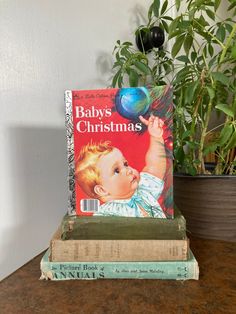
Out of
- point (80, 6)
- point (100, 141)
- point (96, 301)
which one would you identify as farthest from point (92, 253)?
point (80, 6)

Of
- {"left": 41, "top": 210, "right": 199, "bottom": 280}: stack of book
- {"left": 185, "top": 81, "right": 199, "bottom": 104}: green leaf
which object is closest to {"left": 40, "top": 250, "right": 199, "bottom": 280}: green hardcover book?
{"left": 41, "top": 210, "right": 199, "bottom": 280}: stack of book

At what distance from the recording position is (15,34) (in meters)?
0.61

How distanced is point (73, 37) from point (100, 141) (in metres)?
0.36

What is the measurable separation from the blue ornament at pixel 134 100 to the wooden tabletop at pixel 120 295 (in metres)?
0.30

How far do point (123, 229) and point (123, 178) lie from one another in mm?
92

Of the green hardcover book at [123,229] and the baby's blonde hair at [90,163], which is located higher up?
the baby's blonde hair at [90,163]

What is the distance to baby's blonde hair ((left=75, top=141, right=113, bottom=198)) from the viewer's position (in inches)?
21.9

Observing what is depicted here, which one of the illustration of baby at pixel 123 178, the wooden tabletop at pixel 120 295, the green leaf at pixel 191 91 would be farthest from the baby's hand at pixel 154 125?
the wooden tabletop at pixel 120 295

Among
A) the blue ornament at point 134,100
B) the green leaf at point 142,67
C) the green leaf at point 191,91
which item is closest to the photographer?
the blue ornament at point 134,100

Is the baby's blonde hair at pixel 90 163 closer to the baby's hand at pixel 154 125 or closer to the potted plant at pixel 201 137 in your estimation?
the baby's hand at pixel 154 125

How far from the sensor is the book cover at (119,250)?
1.69 ft

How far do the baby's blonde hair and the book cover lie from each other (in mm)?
92

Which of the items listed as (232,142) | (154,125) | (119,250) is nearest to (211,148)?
(232,142)

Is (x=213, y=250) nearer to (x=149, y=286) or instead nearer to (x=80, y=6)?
(x=149, y=286)
